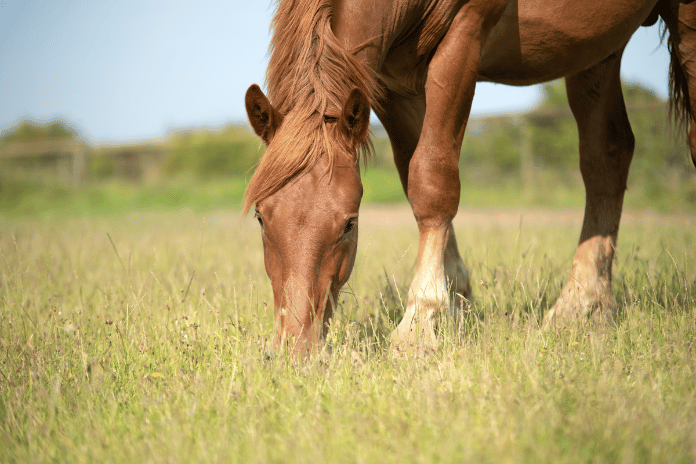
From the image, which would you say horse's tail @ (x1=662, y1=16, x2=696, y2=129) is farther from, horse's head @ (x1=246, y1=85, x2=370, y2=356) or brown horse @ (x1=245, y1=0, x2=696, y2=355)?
horse's head @ (x1=246, y1=85, x2=370, y2=356)

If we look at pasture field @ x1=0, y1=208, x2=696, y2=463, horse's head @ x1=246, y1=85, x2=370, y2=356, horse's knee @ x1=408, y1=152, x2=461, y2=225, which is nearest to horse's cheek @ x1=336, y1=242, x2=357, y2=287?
horse's head @ x1=246, y1=85, x2=370, y2=356

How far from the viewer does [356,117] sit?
2.13 meters

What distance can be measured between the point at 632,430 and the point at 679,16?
9.17 ft

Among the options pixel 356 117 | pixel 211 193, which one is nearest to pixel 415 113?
pixel 356 117

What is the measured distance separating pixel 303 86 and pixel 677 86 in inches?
110

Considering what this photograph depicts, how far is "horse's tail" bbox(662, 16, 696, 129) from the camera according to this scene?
129 inches

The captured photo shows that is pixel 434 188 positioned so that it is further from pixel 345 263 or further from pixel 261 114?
pixel 261 114

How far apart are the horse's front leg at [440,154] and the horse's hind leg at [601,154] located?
1.39 m

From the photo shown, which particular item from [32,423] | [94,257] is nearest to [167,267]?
[94,257]

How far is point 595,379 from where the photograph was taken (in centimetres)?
180

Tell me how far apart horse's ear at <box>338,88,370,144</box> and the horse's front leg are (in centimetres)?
43

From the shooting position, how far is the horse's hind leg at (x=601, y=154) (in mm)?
3377

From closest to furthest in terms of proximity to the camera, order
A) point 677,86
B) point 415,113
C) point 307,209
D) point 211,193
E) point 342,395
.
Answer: point 342,395 < point 307,209 < point 415,113 < point 677,86 < point 211,193

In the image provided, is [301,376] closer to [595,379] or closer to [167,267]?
[595,379]
